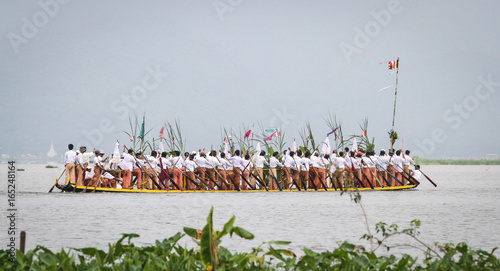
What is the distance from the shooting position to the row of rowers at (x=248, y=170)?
2583 cm

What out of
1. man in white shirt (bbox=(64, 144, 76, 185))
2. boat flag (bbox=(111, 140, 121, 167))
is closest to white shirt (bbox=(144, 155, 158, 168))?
boat flag (bbox=(111, 140, 121, 167))

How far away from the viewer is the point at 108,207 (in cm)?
1781

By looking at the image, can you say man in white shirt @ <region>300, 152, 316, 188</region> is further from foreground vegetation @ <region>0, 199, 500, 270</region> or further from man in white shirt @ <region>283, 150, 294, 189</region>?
foreground vegetation @ <region>0, 199, 500, 270</region>

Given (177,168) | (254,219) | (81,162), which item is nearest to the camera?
(254,219)

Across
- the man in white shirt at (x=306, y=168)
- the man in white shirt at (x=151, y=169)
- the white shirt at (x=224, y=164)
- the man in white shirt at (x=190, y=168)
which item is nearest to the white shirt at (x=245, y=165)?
the white shirt at (x=224, y=164)

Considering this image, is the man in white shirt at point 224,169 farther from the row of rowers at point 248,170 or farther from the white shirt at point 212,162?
the white shirt at point 212,162

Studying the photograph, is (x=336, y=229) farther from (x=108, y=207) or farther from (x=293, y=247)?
(x=108, y=207)

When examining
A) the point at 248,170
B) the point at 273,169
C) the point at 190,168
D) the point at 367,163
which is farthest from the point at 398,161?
the point at 190,168

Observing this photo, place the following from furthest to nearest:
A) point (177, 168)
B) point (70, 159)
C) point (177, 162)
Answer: point (177, 168)
point (177, 162)
point (70, 159)

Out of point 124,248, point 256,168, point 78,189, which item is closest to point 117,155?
point 78,189

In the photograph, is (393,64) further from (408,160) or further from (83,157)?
(83,157)

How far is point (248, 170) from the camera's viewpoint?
27.3 meters

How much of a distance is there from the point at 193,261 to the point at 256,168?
20.4m

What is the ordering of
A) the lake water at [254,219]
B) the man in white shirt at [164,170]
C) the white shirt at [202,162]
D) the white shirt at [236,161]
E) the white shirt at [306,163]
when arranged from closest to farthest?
1. the lake water at [254,219]
2. the man in white shirt at [164,170]
3. the white shirt at [202,162]
4. the white shirt at [236,161]
5. the white shirt at [306,163]
